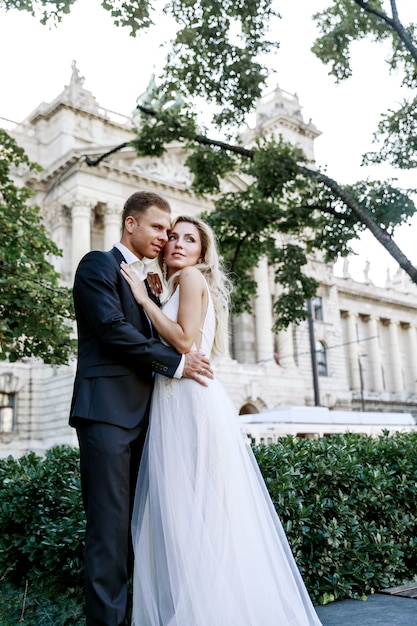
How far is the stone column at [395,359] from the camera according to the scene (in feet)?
173

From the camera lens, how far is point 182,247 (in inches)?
149

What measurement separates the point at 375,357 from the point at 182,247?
1957 inches

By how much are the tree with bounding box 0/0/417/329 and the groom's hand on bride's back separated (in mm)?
9396

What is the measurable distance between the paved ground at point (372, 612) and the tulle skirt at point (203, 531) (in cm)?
78

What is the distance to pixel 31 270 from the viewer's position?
32.4ft

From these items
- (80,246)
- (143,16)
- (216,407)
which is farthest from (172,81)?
(80,246)

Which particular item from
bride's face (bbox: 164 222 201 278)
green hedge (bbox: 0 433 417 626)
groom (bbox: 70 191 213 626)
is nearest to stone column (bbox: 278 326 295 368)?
green hedge (bbox: 0 433 417 626)

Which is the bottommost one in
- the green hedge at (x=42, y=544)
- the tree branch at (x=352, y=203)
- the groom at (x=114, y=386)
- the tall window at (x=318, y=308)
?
the green hedge at (x=42, y=544)

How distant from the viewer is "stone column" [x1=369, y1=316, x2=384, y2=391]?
165 ft

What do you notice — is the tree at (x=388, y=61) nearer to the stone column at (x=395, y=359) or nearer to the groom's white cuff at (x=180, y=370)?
the groom's white cuff at (x=180, y=370)

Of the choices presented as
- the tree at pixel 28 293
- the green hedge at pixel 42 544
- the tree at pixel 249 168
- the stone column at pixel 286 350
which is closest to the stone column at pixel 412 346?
the stone column at pixel 286 350

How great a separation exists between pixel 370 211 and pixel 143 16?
21.2 feet

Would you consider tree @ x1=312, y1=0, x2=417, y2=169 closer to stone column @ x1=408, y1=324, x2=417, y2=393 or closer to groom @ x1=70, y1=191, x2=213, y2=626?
groom @ x1=70, y1=191, x2=213, y2=626

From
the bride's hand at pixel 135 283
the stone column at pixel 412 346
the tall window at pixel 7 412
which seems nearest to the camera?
the bride's hand at pixel 135 283
